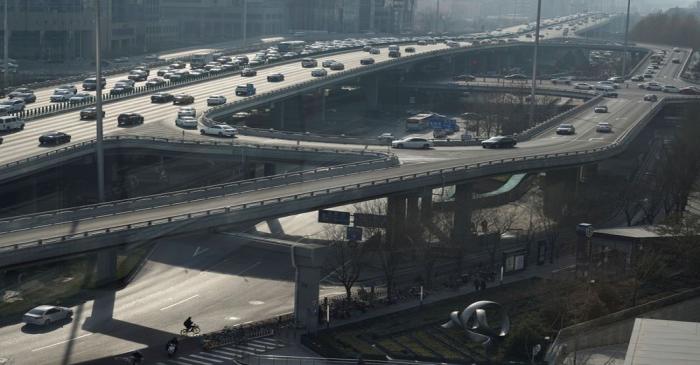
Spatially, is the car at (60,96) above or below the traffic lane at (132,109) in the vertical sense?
above

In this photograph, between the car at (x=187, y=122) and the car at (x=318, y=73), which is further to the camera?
the car at (x=318, y=73)

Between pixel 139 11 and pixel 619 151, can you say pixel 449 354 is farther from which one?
pixel 139 11

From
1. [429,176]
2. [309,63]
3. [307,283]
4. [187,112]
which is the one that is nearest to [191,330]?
[307,283]

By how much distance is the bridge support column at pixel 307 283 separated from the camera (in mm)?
32094

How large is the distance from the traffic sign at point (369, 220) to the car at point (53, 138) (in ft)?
51.7

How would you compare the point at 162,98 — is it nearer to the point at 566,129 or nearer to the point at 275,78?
the point at 275,78

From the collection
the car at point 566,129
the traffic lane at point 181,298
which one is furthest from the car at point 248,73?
the traffic lane at point 181,298

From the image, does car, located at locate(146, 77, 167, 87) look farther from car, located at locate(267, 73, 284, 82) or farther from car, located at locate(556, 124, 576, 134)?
car, located at locate(556, 124, 576, 134)

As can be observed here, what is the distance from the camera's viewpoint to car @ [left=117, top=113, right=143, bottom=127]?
56.4m

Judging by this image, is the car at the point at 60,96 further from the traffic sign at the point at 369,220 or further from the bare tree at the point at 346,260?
the traffic sign at the point at 369,220

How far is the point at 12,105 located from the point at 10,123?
6575mm

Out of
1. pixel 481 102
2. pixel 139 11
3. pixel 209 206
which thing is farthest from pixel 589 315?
pixel 139 11

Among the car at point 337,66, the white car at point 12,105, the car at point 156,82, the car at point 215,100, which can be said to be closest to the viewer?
the white car at point 12,105

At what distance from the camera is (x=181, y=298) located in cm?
3612
